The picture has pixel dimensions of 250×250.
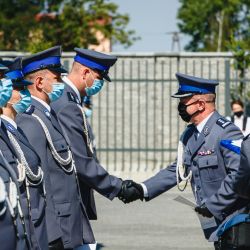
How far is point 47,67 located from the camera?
7.24 metres

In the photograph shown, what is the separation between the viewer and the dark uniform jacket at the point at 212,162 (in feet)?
22.7

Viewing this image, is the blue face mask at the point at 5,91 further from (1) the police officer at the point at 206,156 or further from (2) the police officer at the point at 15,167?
(1) the police officer at the point at 206,156

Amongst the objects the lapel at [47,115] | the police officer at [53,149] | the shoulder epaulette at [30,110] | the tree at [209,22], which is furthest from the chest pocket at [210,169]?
the tree at [209,22]

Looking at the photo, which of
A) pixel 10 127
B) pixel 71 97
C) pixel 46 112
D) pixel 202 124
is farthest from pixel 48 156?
pixel 202 124

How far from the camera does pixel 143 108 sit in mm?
22984

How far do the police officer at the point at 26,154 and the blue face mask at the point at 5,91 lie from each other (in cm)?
29

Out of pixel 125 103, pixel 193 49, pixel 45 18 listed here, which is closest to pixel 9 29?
pixel 45 18

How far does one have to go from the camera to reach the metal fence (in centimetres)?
2200

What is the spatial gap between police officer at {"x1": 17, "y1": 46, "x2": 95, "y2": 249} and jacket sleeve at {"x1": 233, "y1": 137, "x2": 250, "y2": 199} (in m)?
1.37

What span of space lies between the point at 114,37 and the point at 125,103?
22.7 metres

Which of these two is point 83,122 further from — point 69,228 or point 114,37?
point 114,37

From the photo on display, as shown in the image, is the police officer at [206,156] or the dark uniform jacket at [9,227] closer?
the dark uniform jacket at [9,227]

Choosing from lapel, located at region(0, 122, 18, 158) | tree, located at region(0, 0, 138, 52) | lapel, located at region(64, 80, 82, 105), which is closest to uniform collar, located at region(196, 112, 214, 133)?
lapel, located at region(64, 80, 82, 105)

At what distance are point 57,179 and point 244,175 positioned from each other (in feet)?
5.17
